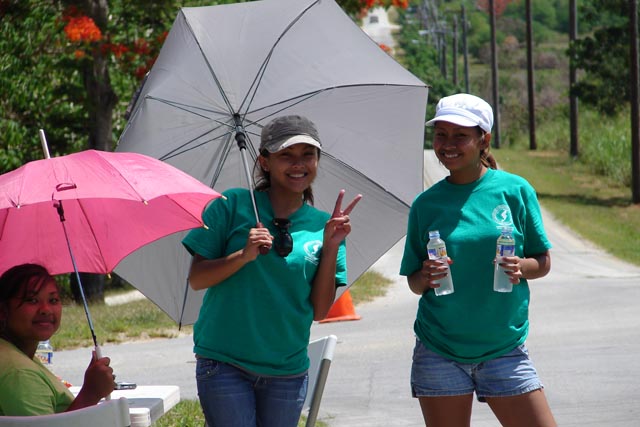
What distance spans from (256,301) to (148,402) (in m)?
1.06

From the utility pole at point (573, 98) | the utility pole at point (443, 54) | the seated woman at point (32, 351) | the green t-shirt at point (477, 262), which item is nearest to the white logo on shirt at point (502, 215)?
the green t-shirt at point (477, 262)

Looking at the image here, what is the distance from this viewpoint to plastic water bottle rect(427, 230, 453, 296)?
14.6ft

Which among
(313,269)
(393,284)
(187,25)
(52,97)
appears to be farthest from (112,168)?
(52,97)

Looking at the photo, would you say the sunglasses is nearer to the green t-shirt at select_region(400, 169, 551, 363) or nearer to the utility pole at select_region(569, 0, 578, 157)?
the green t-shirt at select_region(400, 169, 551, 363)

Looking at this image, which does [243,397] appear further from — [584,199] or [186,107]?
[584,199]

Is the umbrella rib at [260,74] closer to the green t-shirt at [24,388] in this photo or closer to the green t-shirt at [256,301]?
the green t-shirt at [256,301]

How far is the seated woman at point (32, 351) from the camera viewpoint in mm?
4008

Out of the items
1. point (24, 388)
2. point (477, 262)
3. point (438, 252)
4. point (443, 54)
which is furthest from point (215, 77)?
point (443, 54)

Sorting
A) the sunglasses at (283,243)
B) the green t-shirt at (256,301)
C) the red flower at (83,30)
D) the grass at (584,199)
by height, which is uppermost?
the red flower at (83,30)

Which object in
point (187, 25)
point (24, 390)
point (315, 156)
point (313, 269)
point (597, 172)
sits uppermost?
point (187, 25)

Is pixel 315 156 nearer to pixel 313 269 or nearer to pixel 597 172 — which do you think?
pixel 313 269

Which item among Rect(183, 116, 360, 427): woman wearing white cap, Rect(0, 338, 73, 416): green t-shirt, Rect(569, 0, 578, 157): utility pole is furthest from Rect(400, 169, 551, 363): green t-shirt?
Rect(569, 0, 578, 157): utility pole

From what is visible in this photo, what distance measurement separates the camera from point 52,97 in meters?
19.8

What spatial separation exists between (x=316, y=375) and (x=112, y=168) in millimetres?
1537
